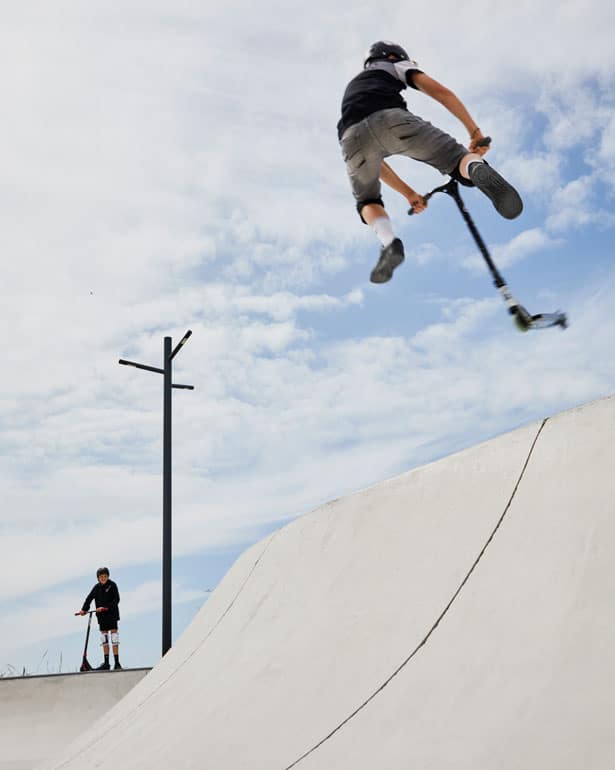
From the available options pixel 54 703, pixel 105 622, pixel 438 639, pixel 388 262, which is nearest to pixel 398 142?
pixel 388 262

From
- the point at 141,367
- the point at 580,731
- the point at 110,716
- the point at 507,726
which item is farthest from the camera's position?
the point at 141,367

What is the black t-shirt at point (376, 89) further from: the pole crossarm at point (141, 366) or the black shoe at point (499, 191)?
the pole crossarm at point (141, 366)

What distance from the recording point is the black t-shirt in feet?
18.5

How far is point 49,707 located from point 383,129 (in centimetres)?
790

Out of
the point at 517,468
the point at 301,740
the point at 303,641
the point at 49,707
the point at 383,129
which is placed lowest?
the point at 301,740

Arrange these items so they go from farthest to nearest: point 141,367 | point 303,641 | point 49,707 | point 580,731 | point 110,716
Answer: point 141,367 → point 49,707 → point 110,716 → point 303,641 → point 580,731

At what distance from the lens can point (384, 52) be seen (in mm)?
5793

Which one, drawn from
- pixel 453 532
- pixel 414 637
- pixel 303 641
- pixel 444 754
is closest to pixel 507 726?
pixel 444 754

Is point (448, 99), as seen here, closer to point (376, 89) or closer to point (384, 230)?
point (376, 89)

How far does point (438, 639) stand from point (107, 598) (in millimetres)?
9198

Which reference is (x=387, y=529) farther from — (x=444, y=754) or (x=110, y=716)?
(x=110, y=716)

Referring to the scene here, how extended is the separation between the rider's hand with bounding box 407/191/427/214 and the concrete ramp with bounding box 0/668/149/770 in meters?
6.81

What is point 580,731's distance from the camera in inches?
94.2

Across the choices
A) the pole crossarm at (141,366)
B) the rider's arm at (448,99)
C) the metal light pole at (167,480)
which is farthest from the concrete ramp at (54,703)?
the rider's arm at (448,99)
